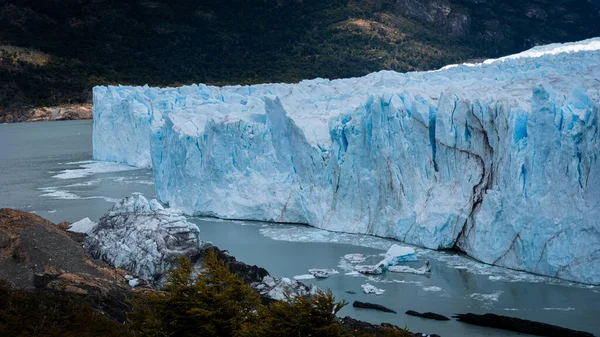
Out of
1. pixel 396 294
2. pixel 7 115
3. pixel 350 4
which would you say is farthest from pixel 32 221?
pixel 350 4

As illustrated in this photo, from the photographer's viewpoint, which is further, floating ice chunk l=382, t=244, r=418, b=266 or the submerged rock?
floating ice chunk l=382, t=244, r=418, b=266

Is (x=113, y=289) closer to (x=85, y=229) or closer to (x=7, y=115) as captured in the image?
(x=85, y=229)

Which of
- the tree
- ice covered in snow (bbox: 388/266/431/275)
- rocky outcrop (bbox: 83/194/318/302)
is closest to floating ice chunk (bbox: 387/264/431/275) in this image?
ice covered in snow (bbox: 388/266/431/275)

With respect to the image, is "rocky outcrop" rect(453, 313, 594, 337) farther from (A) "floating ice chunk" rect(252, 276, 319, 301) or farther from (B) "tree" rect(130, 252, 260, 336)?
(B) "tree" rect(130, 252, 260, 336)

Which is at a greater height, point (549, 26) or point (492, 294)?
point (549, 26)

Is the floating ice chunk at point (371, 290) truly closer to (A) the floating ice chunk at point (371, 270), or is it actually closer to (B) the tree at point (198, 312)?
(A) the floating ice chunk at point (371, 270)

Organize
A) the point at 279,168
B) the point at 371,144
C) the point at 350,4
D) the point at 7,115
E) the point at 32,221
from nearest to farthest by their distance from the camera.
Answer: the point at 32,221
the point at 371,144
the point at 279,168
the point at 7,115
the point at 350,4
